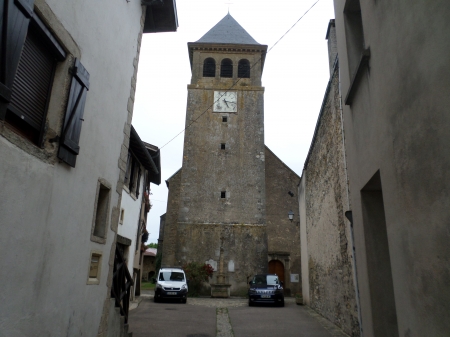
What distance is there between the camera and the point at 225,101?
25.1 meters

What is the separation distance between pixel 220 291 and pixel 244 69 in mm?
15267

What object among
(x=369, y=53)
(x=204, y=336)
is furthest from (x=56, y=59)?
(x=204, y=336)

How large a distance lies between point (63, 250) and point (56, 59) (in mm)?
2031

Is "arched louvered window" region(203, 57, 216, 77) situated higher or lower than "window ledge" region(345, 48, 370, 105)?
higher

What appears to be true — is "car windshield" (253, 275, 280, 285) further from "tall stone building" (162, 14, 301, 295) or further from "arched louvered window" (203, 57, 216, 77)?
"arched louvered window" (203, 57, 216, 77)

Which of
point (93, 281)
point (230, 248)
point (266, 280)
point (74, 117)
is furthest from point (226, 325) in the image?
point (230, 248)

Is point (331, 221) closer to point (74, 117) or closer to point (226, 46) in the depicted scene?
point (74, 117)

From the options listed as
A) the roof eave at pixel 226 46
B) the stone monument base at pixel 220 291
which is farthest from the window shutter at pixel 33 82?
the roof eave at pixel 226 46

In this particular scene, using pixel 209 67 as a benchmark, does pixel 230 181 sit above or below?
below

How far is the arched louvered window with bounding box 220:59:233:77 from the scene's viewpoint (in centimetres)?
2623

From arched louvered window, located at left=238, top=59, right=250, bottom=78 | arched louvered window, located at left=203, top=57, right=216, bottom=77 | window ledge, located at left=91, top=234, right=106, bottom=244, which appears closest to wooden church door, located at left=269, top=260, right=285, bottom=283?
arched louvered window, located at left=238, top=59, right=250, bottom=78

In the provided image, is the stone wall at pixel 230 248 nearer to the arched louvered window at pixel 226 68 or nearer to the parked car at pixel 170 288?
the parked car at pixel 170 288

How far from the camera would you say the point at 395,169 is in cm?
311

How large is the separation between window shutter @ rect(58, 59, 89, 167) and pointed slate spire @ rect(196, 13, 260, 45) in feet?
78.3
